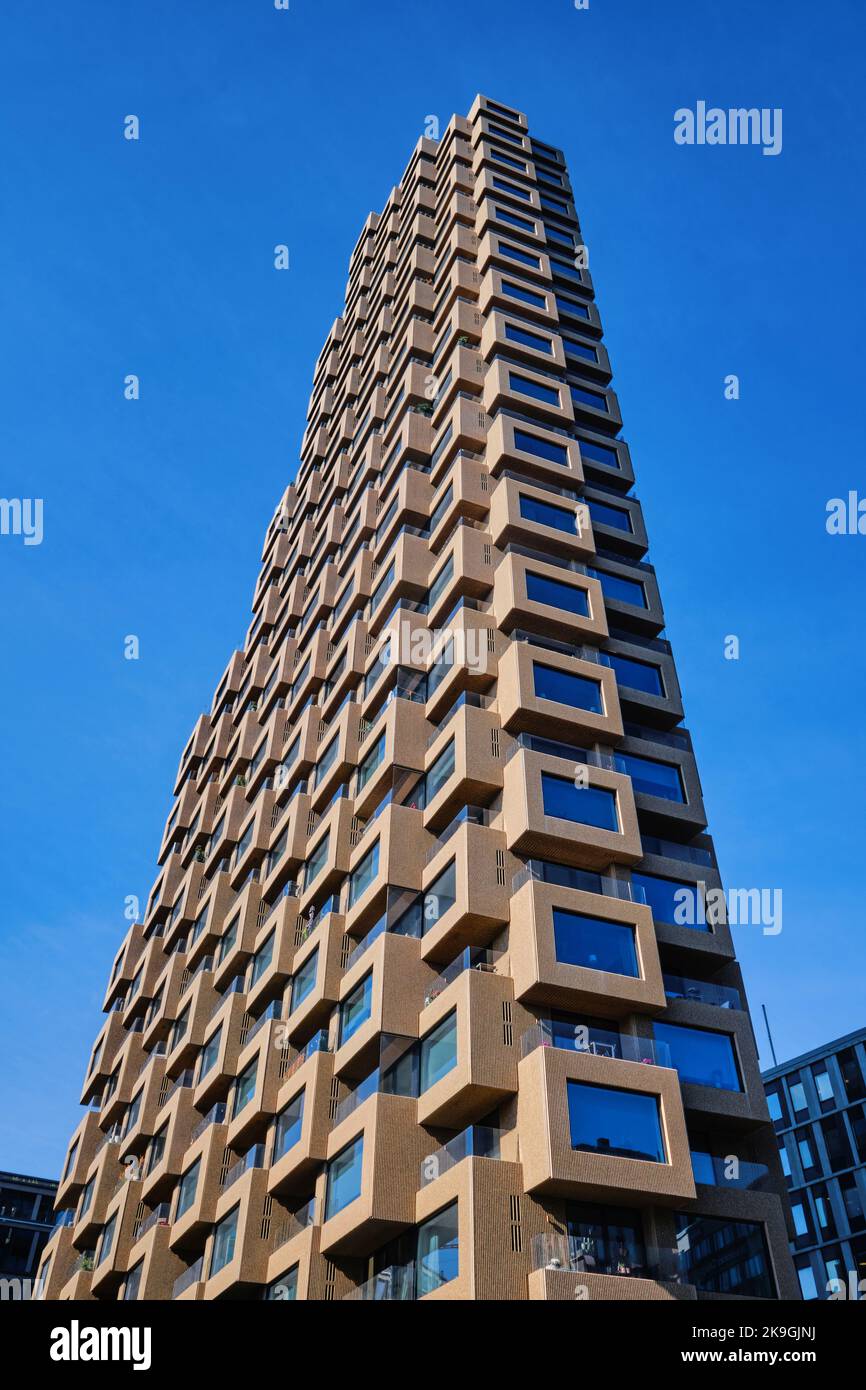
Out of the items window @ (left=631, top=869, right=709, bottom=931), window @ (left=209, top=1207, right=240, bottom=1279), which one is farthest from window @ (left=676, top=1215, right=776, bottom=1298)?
window @ (left=209, top=1207, right=240, bottom=1279)

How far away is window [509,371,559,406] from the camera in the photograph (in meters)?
47.5

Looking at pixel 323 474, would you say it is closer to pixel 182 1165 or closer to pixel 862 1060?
pixel 182 1165

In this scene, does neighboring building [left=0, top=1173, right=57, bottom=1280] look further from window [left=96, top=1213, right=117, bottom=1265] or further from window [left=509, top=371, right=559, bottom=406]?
window [left=509, top=371, right=559, bottom=406]

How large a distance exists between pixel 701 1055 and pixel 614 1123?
4949 mm

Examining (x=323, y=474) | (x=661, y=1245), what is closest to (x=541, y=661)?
(x=661, y=1245)

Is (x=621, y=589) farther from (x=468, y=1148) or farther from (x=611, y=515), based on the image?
(x=468, y=1148)

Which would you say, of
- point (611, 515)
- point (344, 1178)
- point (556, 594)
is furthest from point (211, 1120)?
point (611, 515)

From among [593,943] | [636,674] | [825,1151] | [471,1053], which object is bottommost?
[471,1053]

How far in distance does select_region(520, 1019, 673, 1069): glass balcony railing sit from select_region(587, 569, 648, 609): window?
1845 centimetres

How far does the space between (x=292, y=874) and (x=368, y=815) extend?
621 centimetres

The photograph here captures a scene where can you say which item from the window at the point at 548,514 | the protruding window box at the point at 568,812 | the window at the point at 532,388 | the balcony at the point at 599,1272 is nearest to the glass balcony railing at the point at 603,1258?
the balcony at the point at 599,1272

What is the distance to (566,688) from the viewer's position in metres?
35.5

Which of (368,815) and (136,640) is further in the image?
(136,640)
